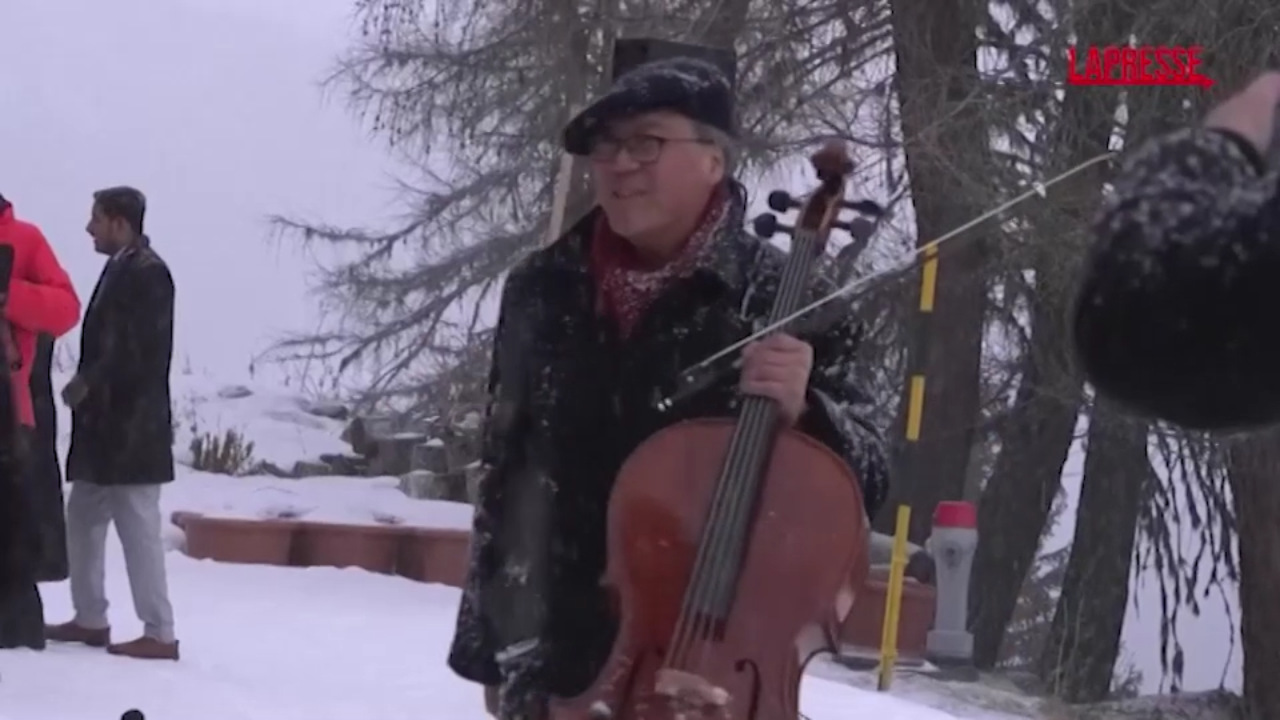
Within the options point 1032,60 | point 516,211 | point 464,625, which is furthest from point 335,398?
point 464,625

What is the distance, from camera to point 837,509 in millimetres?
2291

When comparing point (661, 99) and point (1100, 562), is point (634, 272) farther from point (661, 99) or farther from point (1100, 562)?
point (1100, 562)

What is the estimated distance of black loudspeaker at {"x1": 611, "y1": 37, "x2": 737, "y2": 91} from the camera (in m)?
2.61

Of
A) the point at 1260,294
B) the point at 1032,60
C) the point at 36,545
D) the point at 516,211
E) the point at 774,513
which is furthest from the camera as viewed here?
the point at 516,211

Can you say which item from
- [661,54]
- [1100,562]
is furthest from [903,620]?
[661,54]

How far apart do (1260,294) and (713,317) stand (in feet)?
3.85

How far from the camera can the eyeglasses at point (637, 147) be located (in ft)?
7.94

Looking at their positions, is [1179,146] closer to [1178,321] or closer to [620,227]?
[1178,321]

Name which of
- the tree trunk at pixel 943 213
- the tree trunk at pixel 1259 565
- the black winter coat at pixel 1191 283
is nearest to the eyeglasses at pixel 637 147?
the black winter coat at pixel 1191 283

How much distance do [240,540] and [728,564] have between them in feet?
20.3

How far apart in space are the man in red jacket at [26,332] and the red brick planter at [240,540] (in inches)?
107

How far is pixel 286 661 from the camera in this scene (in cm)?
609

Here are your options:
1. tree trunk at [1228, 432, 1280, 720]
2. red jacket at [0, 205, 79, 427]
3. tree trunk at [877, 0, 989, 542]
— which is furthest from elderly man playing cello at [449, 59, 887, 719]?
tree trunk at [1228, 432, 1280, 720]

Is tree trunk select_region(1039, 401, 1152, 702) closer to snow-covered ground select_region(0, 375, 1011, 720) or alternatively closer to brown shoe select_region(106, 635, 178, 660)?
snow-covered ground select_region(0, 375, 1011, 720)
